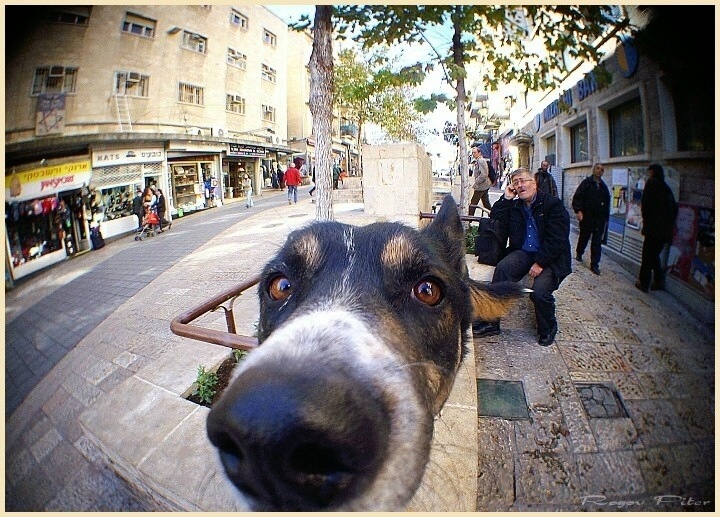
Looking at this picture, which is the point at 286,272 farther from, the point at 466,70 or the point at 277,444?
the point at 466,70

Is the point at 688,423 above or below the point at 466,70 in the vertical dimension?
below

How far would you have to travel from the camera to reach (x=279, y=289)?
1.75m

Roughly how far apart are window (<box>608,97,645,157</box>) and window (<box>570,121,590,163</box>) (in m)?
0.09

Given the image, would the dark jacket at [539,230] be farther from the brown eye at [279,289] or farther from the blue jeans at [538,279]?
the brown eye at [279,289]

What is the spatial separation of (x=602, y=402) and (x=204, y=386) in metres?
2.70

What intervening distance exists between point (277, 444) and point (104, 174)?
1.10 meters

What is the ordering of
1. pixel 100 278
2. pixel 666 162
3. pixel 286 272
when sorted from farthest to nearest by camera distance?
pixel 286 272
pixel 100 278
pixel 666 162

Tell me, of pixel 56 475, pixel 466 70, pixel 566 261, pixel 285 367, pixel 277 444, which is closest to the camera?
pixel 277 444

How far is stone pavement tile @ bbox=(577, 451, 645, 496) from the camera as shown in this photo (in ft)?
3.33

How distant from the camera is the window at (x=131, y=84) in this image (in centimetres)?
112

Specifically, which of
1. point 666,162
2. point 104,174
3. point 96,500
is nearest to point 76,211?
point 104,174

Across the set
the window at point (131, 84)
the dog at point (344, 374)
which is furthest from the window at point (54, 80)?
the dog at point (344, 374)

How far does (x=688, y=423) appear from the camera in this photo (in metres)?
0.94

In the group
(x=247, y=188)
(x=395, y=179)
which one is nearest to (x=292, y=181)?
(x=247, y=188)
